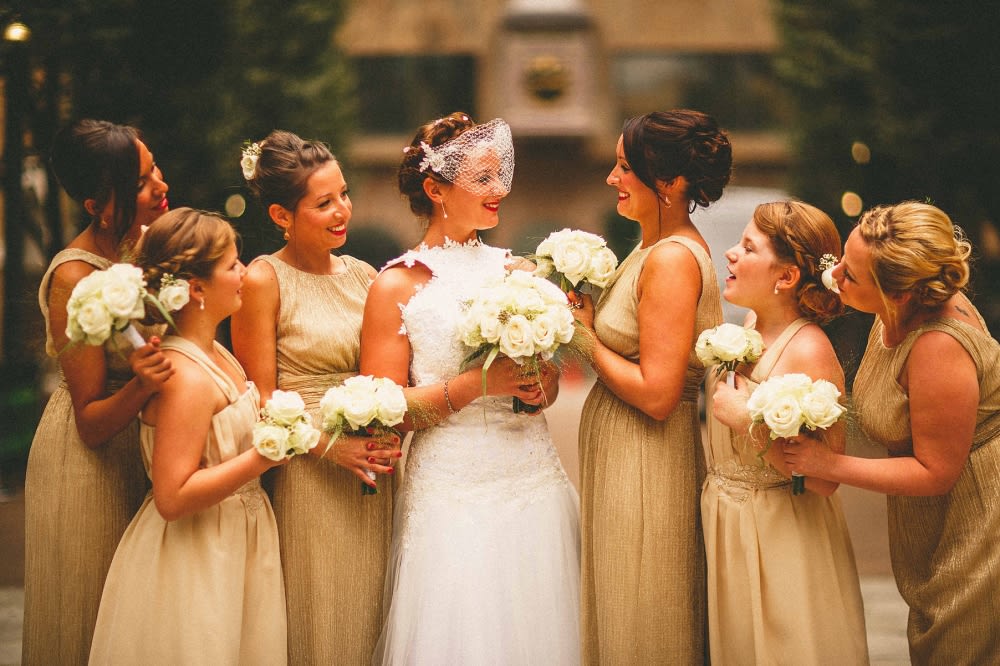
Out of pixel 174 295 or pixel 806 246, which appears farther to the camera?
pixel 806 246

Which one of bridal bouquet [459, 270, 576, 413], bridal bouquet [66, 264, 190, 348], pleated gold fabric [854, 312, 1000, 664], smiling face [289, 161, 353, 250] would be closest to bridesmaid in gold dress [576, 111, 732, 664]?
bridal bouquet [459, 270, 576, 413]

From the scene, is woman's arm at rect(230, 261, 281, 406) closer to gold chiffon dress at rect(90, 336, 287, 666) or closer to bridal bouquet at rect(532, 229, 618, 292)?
gold chiffon dress at rect(90, 336, 287, 666)

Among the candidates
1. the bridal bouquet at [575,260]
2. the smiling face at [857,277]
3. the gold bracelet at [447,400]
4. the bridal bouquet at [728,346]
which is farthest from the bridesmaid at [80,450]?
the smiling face at [857,277]

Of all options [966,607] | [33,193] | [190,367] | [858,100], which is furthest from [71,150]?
[858,100]

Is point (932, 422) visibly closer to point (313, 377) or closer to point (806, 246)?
point (806, 246)

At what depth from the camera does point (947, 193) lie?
11109 millimetres

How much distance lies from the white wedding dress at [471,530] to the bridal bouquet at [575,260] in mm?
210

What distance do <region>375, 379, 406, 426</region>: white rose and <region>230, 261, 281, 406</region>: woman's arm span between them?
580 mm

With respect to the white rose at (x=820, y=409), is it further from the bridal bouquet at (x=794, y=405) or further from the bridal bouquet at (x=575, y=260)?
the bridal bouquet at (x=575, y=260)

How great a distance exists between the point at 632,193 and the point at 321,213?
129cm

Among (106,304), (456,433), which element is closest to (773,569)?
(456,433)

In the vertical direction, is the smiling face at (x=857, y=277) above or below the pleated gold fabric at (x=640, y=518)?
above

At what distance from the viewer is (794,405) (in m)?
3.45

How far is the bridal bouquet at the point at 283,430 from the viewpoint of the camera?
351 centimetres
